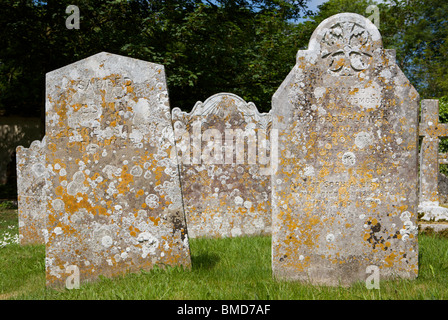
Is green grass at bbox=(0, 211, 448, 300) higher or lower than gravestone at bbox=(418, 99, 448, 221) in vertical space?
lower

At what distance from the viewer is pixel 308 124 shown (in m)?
4.09

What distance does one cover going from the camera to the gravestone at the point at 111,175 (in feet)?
14.3

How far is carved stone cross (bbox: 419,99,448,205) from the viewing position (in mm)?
7152

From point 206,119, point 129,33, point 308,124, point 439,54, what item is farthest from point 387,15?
point 308,124

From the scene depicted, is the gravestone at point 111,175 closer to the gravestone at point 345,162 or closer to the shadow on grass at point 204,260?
the shadow on grass at point 204,260

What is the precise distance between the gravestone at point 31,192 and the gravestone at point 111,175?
350 cm

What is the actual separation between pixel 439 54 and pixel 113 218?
3265 cm

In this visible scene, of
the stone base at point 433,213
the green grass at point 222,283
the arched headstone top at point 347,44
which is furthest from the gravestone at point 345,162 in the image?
the stone base at point 433,213

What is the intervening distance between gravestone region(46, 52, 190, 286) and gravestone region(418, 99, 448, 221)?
489cm

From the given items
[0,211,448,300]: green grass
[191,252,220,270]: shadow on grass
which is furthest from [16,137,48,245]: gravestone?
[191,252,220,270]: shadow on grass

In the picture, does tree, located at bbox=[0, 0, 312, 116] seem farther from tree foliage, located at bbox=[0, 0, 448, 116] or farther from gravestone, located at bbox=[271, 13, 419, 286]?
gravestone, located at bbox=[271, 13, 419, 286]

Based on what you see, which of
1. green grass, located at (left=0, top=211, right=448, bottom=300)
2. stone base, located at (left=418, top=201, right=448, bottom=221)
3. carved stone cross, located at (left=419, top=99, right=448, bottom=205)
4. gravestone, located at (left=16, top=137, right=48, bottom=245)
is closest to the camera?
green grass, located at (left=0, top=211, right=448, bottom=300)

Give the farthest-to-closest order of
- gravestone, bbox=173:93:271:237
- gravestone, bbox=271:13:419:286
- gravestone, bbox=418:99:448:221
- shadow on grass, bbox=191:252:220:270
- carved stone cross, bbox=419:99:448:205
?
gravestone, bbox=173:93:271:237 → carved stone cross, bbox=419:99:448:205 → gravestone, bbox=418:99:448:221 → shadow on grass, bbox=191:252:220:270 → gravestone, bbox=271:13:419:286

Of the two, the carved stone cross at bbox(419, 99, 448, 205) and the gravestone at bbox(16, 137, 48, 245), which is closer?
the carved stone cross at bbox(419, 99, 448, 205)
